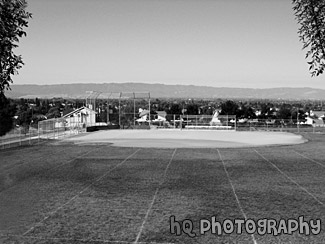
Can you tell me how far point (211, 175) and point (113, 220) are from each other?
6.11m

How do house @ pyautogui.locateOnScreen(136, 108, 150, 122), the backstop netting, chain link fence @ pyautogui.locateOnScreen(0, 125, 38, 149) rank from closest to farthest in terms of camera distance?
chain link fence @ pyautogui.locateOnScreen(0, 125, 38, 149) < the backstop netting < house @ pyautogui.locateOnScreen(136, 108, 150, 122)

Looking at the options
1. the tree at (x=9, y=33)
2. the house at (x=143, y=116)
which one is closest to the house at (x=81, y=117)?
the house at (x=143, y=116)

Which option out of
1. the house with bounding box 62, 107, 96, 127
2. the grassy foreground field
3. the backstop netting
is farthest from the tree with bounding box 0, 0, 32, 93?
the house with bounding box 62, 107, 96, 127

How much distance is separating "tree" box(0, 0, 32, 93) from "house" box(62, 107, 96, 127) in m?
27.1

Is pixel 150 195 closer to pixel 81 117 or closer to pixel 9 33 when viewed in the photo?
pixel 9 33

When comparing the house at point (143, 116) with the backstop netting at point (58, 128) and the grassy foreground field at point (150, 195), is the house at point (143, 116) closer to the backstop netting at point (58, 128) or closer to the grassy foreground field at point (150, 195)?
the backstop netting at point (58, 128)

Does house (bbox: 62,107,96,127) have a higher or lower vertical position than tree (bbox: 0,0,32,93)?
lower

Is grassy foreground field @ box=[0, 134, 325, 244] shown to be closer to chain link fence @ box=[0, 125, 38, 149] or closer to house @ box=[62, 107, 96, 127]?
chain link fence @ box=[0, 125, 38, 149]

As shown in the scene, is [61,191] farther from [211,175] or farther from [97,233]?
[211,175]

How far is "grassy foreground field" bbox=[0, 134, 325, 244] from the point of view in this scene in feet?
24.9

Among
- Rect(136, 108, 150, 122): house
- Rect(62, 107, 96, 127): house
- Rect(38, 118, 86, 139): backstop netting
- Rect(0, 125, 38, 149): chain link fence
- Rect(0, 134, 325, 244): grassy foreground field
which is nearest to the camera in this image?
Rect(0, 134, 325, 244): grassy foreground field

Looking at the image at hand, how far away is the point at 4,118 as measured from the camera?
138 ft

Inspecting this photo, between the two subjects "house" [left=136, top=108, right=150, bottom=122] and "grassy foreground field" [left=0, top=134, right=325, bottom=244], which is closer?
"grassy foreground field" [left=0, top=134, right=325, bottom=244]

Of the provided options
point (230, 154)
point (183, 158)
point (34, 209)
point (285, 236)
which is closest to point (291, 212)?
point (285, 236)
